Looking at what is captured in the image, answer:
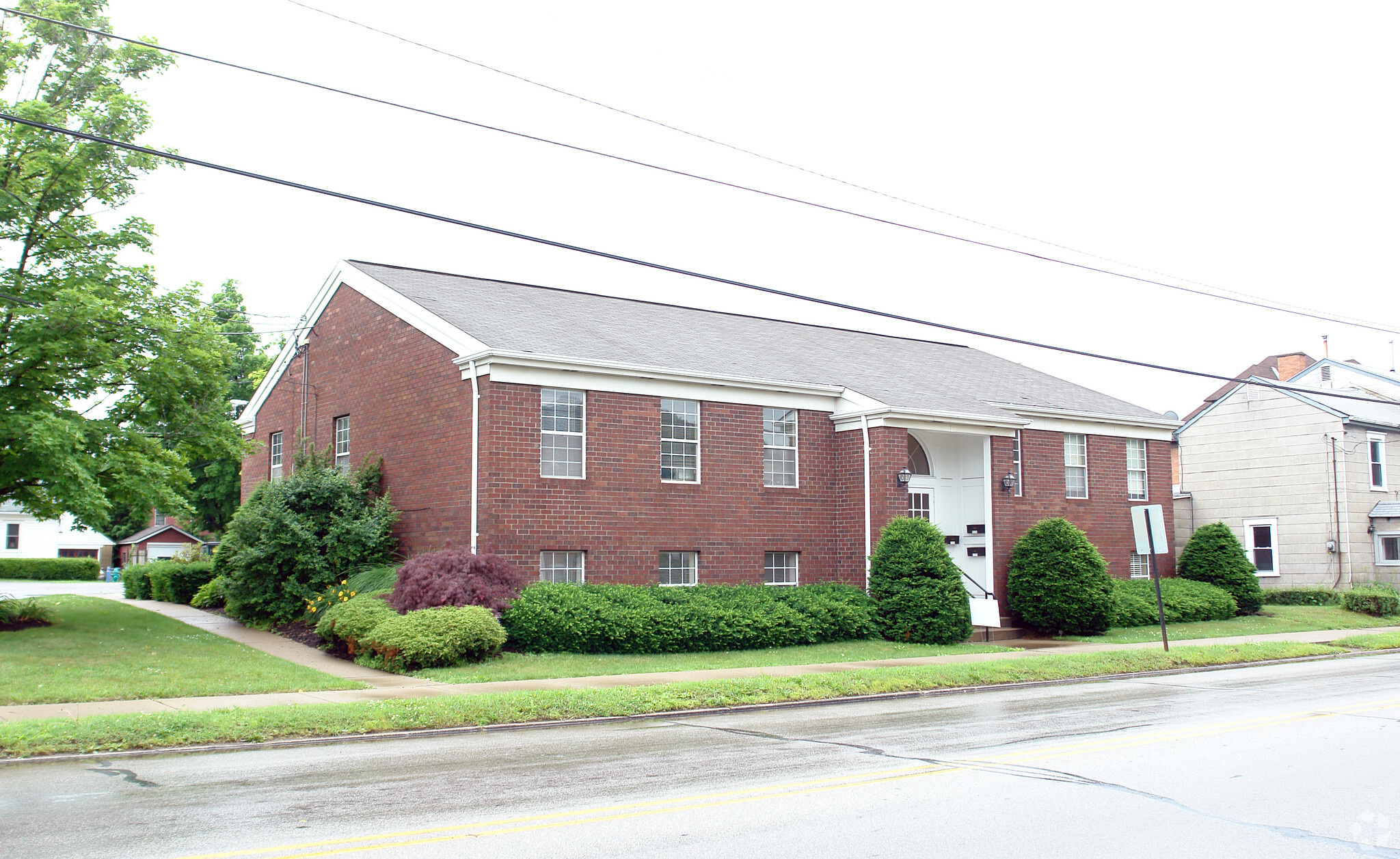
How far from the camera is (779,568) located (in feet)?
75.2

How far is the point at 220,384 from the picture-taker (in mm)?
19703

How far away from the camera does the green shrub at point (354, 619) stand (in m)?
17.0

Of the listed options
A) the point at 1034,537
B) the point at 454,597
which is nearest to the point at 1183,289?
the point at 1034,537

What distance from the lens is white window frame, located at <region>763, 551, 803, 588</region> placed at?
22.7m

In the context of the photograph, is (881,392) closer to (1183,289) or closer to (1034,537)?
(1034,537)

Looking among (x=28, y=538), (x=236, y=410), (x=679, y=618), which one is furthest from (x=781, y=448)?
(x=28, y=538)

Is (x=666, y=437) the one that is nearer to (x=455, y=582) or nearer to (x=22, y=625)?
(x=455, y=582)

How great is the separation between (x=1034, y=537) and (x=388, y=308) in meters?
15.0

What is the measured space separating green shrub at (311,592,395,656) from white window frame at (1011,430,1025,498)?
15.0 meters

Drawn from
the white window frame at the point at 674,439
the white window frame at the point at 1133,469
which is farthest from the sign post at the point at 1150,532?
the white window frame at the point at 1133,469

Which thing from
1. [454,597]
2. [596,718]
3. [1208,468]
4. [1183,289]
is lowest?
[596,718]

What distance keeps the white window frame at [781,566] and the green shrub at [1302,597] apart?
16427mm

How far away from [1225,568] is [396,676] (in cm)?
2224

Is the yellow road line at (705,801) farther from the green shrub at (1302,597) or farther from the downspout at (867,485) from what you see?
the green shrub at (1302,597)
